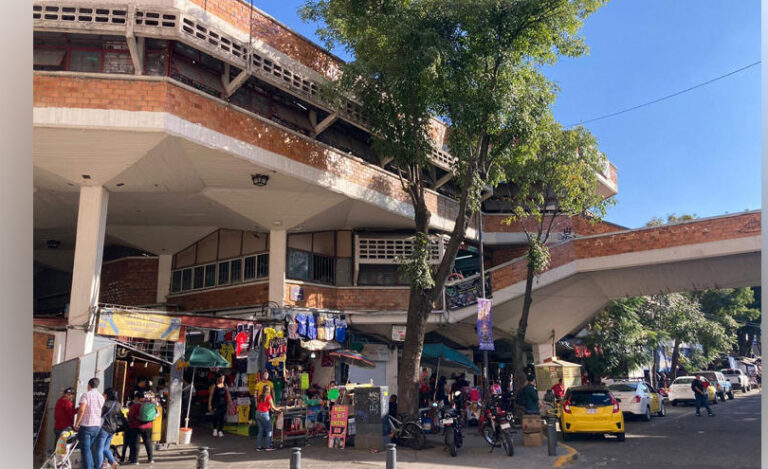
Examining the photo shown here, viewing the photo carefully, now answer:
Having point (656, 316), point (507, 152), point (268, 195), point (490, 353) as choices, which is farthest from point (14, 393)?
point (656, 316)

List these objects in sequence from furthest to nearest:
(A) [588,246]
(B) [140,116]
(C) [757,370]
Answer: (C) [757,370] < (A) [588,246] < (B) [140,116]

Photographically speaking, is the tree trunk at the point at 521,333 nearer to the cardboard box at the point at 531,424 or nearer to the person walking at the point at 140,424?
the cardboard box at the point at 531,424

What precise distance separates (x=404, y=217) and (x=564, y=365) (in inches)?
357

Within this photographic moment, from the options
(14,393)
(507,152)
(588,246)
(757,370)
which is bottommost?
(757,370)

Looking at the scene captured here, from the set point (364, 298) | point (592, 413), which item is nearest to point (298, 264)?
point (364, 298)

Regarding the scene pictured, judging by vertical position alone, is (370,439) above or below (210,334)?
below

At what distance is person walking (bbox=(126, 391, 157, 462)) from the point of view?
11.7 meters

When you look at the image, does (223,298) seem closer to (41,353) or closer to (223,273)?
(223,273)

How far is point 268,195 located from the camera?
646 inches

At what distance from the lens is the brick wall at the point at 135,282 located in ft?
70.0

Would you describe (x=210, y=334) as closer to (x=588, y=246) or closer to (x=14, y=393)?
(x=14, y=393)

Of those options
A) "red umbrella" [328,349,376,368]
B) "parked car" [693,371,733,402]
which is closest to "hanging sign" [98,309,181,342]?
"red umbrella" [328,349,376,368]

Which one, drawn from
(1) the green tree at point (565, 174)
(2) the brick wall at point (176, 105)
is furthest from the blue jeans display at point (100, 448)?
(1) the green tree at point (565, 174)

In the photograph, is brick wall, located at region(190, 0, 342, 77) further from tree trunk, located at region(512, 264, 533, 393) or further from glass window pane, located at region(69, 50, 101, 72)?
tree trunk, located at region(512, 264, 533, 393)
